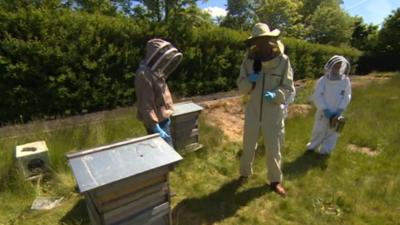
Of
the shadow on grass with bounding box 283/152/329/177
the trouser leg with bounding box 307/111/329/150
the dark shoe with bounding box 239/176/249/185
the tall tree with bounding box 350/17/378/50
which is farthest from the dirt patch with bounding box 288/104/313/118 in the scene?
the tall tree with bounding box 350/17/378/50

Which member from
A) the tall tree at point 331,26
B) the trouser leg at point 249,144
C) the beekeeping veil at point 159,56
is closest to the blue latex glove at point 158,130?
the beekeeping veil at point 159,56

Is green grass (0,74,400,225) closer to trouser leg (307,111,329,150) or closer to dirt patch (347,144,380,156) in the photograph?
dirt patch (347,144,380,156)

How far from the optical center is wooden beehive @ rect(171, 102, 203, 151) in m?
5.42

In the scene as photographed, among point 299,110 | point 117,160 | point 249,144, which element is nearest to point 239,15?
point 299,110

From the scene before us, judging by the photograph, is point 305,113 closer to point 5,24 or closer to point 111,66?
point 111,66

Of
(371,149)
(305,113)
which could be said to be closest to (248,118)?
(371,149)

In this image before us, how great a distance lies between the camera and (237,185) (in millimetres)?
4801

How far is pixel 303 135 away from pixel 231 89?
7122 millimetres

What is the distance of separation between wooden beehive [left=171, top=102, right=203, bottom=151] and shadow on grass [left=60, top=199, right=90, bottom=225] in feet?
6.26

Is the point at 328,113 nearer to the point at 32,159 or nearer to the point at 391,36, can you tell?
the point at 32,159

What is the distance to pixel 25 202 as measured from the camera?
168 inches

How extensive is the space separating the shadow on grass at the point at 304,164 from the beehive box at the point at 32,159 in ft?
12.5

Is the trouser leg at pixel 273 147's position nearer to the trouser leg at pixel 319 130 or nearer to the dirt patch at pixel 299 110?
the trouser leg at pixel 319 130

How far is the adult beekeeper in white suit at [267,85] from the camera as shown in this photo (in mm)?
3994
